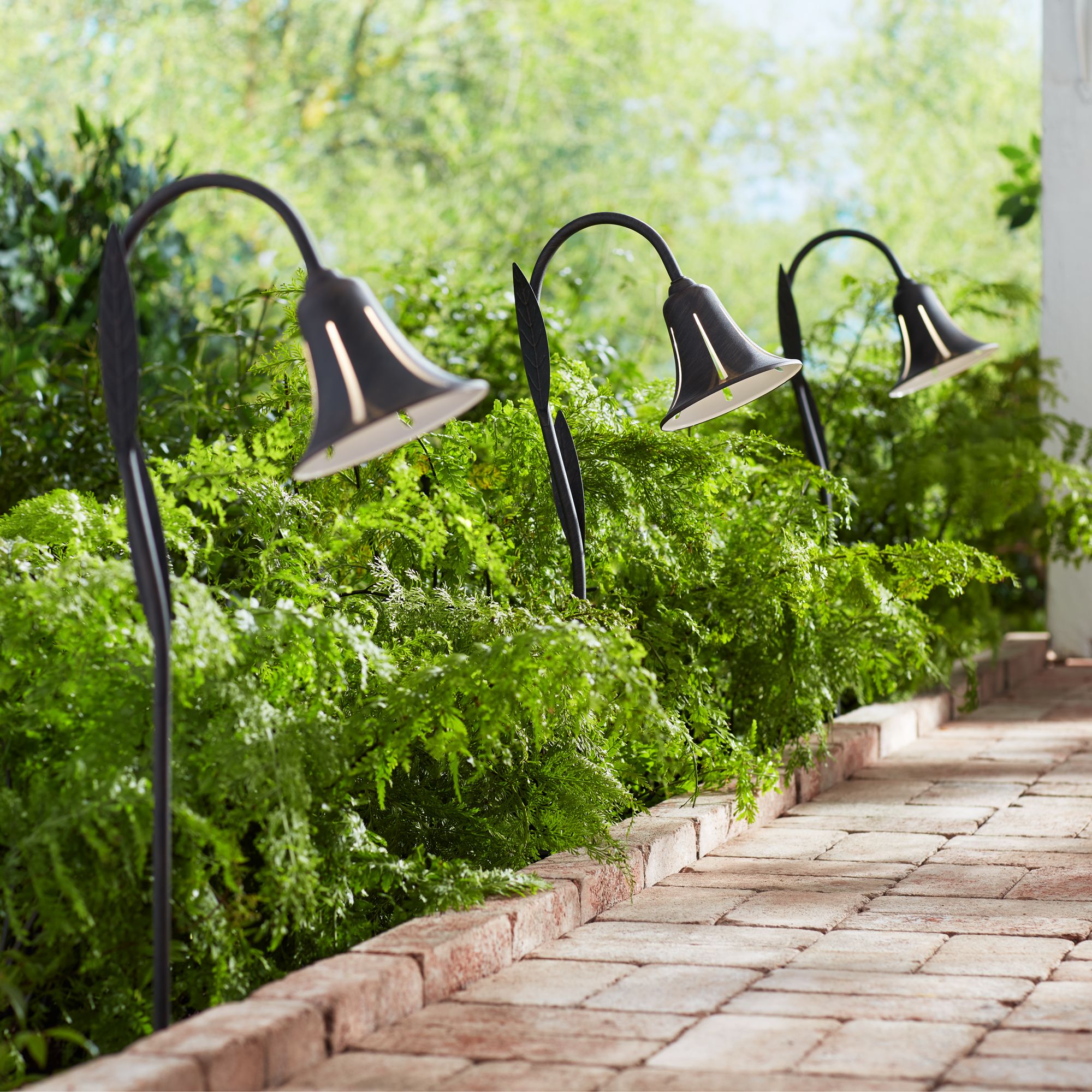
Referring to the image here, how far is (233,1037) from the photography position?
232 cm

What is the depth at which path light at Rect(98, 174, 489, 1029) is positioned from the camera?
2.43m

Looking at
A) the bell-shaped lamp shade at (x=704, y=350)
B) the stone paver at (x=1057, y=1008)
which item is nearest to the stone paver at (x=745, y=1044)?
the stone paver at (x=1057, y=1008)

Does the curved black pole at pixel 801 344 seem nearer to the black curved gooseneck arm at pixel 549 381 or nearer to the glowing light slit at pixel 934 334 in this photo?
the glowing light slit at pixel 934 334

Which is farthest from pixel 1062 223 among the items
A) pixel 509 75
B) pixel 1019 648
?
pixel 509 75

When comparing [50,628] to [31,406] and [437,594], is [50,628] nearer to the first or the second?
[437,594]

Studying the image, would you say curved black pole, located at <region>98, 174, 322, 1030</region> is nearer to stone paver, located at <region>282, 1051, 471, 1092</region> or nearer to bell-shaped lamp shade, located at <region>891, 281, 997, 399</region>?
stone paver, located at <region>282, 1051, 471, 1092</region>

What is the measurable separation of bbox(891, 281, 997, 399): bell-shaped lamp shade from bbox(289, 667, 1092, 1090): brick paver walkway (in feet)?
5.19

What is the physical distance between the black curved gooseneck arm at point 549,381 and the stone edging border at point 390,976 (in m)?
0.74

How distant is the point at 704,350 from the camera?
3.70 m

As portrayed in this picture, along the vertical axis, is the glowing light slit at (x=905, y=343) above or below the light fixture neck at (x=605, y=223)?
below

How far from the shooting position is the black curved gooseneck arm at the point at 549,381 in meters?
3.78

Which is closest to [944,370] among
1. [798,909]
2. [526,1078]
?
[798,909]

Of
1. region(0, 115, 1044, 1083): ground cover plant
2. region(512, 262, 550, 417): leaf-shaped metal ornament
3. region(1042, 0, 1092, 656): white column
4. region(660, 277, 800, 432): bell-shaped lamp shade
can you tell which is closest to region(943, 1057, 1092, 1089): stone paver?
region(0, 115, 1044, 1083): ground cover plant

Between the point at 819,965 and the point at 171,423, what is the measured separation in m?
3.88
